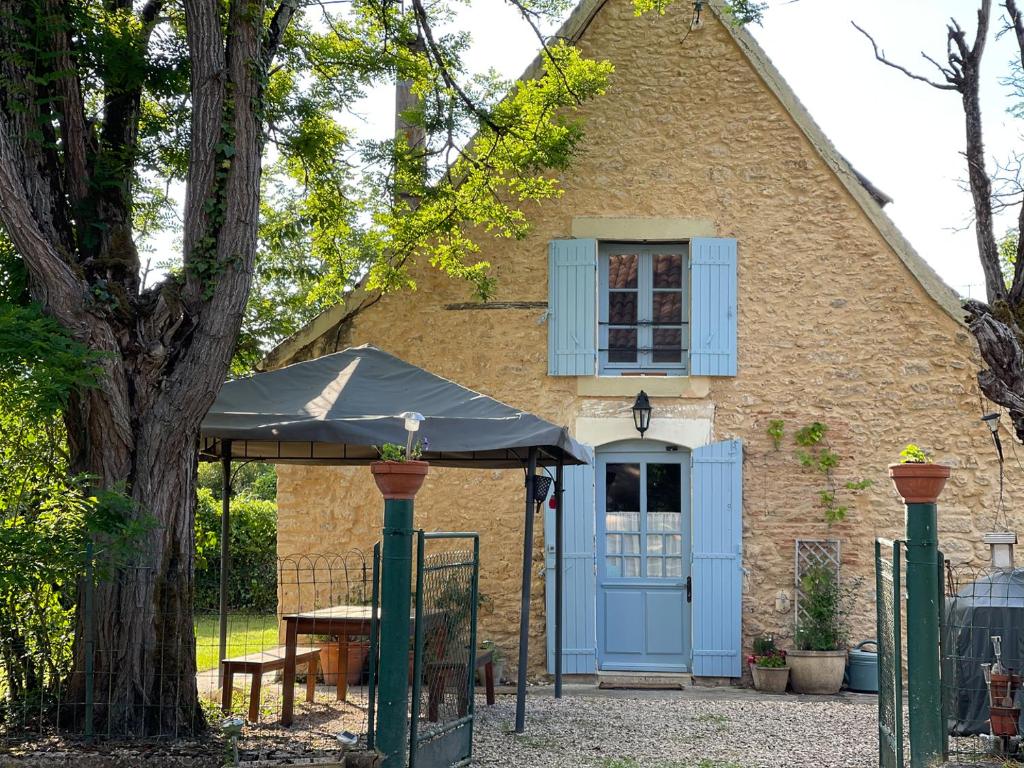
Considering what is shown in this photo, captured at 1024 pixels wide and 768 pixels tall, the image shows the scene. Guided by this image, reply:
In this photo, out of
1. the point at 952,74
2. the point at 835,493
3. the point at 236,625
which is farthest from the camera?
the point at 236,625

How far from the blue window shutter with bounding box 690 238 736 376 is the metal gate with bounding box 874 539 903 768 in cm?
410

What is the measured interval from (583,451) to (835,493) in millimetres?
3090

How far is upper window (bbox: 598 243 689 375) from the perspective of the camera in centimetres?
1048

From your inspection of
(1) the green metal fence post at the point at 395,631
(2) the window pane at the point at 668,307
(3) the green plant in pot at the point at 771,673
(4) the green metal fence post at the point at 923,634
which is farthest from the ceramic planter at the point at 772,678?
(1) the green metal fence post at the point at 395,631

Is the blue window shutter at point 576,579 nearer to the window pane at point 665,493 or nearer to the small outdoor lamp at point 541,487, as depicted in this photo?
the window pane at point 665,493

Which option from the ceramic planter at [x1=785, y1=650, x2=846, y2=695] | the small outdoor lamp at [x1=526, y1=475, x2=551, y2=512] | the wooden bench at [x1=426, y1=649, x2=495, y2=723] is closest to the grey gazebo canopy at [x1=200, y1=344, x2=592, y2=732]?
the small outdoor lamp at [x1=526, y1=475, x2=551, y2=512]

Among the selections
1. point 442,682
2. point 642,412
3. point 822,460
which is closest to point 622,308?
point 642,412

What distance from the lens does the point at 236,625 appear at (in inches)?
584

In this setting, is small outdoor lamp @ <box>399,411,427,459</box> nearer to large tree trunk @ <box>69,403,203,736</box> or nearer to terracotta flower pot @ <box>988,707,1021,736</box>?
large tree trunk @ <box>69,403,203,736</box>

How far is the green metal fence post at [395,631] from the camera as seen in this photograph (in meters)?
5.34

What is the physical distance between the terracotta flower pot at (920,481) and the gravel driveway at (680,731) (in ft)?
6.97

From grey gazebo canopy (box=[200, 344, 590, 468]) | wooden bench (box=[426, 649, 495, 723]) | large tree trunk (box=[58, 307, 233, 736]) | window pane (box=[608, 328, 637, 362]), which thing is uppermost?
window pane (box=[608, 328, 637, 362])

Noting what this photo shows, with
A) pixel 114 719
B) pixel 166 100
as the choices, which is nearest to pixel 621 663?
pixel 114 719

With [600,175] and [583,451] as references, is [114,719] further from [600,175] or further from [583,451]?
[600,175]
